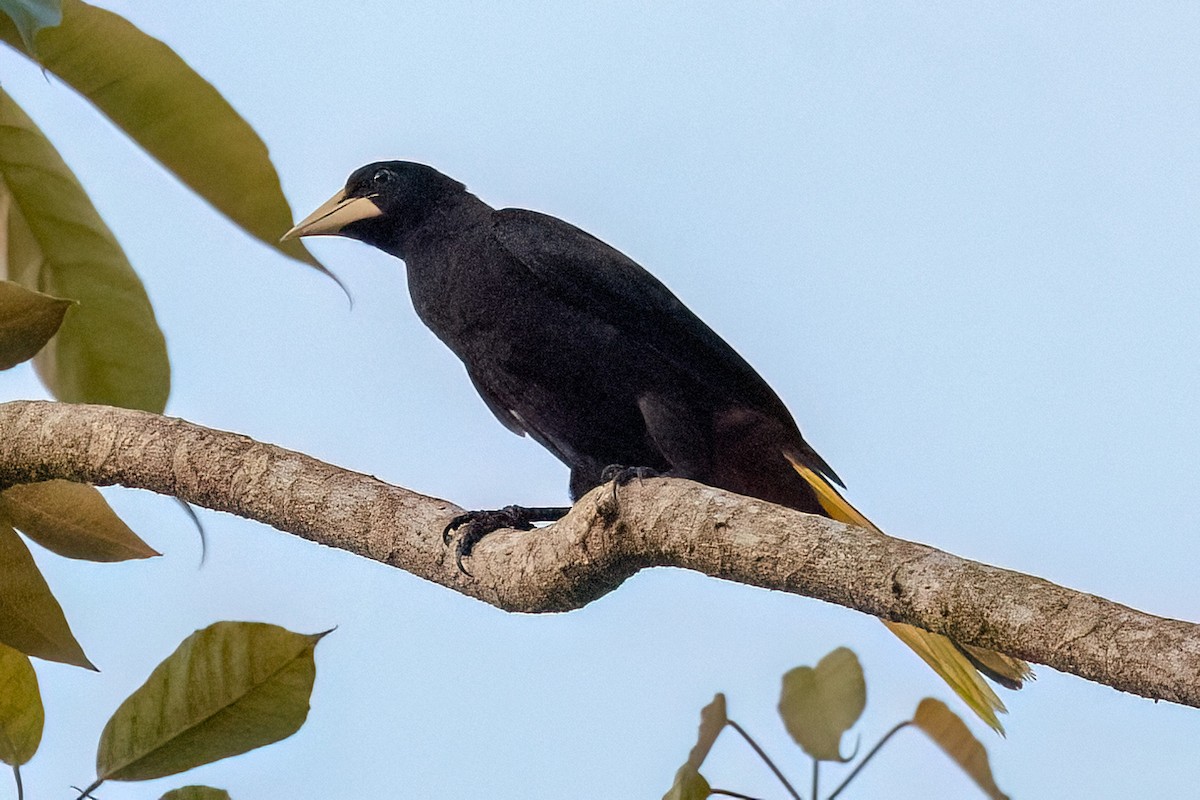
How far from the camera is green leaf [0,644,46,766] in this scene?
1157mm

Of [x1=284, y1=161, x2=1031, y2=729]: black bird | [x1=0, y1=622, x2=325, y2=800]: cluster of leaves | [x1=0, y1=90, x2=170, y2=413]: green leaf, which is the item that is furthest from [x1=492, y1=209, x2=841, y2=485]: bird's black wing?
[x1=0, y1=622, x2=325, y2=800]: cluster of leaves

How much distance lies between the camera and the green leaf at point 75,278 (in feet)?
4.99

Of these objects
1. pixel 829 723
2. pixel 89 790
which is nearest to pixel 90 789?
pixel 89 790

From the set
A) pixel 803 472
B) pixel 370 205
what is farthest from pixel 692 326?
pixel 370 205

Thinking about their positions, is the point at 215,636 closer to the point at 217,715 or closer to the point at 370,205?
the point at 217,715

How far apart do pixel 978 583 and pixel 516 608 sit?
1.54 feet

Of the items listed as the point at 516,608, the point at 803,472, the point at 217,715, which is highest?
the point at 803,472

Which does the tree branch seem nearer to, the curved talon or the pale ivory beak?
the curved talon

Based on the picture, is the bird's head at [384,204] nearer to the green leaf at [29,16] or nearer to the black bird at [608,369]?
the black bird at [608,369]

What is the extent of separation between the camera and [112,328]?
4.99ft

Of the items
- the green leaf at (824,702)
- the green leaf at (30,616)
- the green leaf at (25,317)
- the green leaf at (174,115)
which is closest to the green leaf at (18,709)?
the green leaf at (30,616)

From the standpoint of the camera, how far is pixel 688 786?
1.08 m

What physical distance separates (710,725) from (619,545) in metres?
0.19

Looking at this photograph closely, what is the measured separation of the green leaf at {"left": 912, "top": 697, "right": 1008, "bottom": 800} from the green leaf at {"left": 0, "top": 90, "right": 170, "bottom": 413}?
3.16 ft
